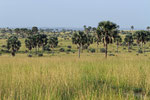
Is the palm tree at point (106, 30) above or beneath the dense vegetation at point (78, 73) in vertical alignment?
above

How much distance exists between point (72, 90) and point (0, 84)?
2.36 m

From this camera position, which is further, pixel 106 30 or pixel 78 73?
pixel 106 30

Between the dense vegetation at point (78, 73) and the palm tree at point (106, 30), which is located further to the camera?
the palm tree at point (106, 30)

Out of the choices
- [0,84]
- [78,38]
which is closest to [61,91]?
[0,84]

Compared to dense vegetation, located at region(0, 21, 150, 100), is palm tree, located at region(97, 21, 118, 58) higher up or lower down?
higher up

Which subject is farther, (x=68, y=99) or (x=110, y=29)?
(x=110, y=29)

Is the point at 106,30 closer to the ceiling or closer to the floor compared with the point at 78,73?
closer to the ceiling

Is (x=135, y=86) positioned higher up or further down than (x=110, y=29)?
further down

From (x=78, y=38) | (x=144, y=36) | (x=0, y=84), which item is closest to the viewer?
(x=0, y=84)

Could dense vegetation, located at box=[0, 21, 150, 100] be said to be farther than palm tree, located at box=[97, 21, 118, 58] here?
No

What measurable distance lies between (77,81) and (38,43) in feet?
299

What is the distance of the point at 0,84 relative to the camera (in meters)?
6.18

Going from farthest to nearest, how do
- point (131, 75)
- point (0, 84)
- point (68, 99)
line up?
point (131, 75)
point (0, 84)
point (68, 99)

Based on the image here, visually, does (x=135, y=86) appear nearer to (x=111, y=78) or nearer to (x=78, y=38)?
(x=111, y=78)
